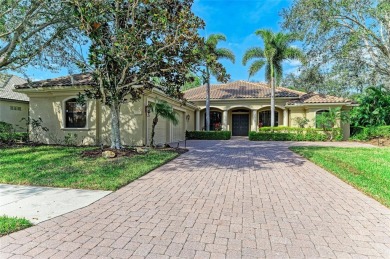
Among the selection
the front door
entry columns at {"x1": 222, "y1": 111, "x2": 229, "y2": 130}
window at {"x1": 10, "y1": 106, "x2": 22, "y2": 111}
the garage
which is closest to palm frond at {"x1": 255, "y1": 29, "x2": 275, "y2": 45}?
entry columns at {"x1": 222, "y1": 111, "x2": 229, "y2": 130}

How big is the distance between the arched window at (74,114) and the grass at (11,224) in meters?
11.4

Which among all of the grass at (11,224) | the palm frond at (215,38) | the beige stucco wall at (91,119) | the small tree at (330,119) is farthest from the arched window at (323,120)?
the grass at (11,224)

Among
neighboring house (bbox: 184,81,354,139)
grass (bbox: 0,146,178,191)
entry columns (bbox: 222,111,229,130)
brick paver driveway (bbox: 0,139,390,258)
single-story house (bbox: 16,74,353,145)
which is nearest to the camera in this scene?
brick paver driveway (bbox: 0,139,390,258)

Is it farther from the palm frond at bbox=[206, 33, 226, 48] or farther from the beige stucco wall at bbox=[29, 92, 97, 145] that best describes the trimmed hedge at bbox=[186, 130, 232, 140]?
the beige stucco wall at bbox=[29, 92, 97, 145]

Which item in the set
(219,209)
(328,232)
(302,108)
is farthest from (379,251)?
(302,108)

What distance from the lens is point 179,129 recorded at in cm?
2059

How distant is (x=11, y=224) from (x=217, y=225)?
312 cm

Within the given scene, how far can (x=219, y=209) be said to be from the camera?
4.59 meters

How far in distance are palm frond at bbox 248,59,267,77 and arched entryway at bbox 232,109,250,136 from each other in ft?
15.1

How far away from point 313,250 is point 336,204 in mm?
2262

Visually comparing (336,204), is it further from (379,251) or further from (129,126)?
(129,126)

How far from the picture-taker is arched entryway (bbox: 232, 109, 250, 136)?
26.4 m

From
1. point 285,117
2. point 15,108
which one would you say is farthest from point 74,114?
point 285,117

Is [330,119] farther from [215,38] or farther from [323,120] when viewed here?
[215,38]
